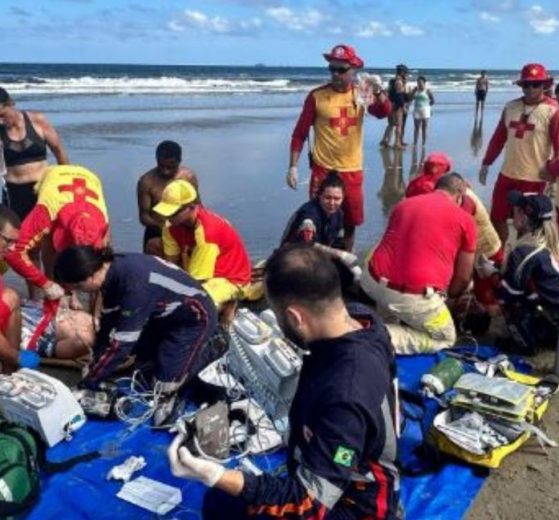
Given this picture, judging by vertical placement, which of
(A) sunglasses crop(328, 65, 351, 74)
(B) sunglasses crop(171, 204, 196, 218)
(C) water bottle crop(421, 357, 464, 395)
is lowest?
(C) water bottle crop(421, 357, 464, 395)

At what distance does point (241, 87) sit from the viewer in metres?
37.8

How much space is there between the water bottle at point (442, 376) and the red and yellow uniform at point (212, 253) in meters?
1.65

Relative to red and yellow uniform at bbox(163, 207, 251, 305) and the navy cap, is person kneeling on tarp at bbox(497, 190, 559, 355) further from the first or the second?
red and yellow uniform at bbox(163, 207, 251, 305)

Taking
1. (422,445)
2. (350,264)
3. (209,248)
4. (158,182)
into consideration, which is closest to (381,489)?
(422,445)

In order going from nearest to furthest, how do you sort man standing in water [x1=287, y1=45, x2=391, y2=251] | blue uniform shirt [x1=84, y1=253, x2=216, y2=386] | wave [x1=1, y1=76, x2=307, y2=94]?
blue uniform shirt [x1=84, y1=253, x2=216, y2=386]
man standing in water [x1=287, y1=45, x2=391, y2=251]
wave [x1=1, y1=76, x2=307, y2=94]

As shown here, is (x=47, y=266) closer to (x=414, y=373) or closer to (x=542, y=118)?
(x=414, y=373)

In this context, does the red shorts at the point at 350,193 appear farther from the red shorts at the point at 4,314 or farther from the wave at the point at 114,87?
the wave at the point at 114,87

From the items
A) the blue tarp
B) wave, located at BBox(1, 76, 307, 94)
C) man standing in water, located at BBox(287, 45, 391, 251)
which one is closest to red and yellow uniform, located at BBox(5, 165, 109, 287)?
the blue tarp

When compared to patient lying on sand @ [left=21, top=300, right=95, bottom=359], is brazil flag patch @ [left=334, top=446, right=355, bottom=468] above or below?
above

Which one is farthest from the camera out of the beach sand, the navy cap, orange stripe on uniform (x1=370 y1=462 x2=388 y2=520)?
the navy cap

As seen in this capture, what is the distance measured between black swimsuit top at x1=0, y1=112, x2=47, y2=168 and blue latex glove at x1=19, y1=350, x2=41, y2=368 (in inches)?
69.6

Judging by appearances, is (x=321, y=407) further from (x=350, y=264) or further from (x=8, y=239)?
(x=350, y=264)

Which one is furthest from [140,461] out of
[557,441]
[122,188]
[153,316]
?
[122,188]

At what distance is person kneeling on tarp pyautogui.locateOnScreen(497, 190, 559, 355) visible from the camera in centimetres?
454
